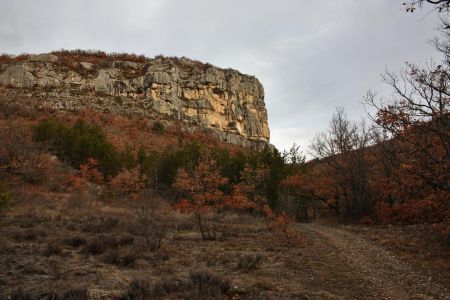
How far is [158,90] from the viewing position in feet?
238

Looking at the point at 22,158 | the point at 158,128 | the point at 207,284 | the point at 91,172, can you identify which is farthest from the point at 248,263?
the point at 158,128

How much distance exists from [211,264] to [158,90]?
64444 mm

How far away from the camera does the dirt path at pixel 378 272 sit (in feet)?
26.6

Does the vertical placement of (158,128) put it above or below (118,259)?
above

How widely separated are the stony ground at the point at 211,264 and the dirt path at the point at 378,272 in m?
0.02

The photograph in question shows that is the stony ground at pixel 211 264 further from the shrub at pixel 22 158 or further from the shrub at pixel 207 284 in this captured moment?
the shrub at pixel 22 158

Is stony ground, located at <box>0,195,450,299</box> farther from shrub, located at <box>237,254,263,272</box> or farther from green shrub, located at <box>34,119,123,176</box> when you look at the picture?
green shrub, located at <box>34,119,123,176</box>

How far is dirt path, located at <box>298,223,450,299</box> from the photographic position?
8.10m

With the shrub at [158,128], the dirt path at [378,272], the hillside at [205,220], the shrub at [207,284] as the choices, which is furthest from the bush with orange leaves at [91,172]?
the shrub at [158,128]

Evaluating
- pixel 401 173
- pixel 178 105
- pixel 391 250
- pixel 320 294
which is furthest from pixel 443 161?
pixel 178 105

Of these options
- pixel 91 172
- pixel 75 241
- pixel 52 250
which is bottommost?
pixel 52 250

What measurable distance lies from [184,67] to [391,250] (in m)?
77.1

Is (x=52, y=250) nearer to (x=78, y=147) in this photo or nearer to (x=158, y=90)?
(x=78, y=147)

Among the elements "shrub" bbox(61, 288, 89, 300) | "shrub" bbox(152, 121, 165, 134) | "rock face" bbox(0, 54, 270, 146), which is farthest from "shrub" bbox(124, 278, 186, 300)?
"rock face" bbox(0, 54, 270, 146)
